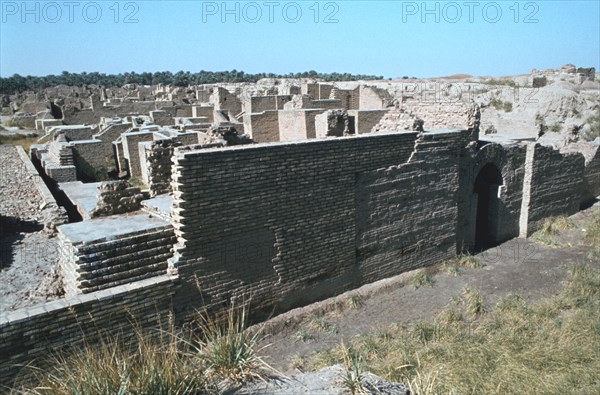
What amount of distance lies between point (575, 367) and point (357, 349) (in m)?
2.55

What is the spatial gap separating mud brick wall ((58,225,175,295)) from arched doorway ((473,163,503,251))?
25.3 feet

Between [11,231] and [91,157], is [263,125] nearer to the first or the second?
[91,157]

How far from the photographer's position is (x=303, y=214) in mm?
7059

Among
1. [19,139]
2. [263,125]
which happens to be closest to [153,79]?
[19,139]

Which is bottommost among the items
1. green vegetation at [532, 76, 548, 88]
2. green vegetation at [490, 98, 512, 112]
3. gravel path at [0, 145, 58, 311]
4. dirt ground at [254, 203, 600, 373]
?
dirt ground at [254, 203, 600, 373]

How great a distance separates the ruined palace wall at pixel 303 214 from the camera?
19.9 feet

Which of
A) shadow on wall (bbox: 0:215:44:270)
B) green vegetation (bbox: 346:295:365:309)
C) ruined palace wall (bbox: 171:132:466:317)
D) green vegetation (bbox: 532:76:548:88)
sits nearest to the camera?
ruined palace wall (bbox: 171:132:466:317)

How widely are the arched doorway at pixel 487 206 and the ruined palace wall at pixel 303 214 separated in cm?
225

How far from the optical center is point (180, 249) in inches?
233

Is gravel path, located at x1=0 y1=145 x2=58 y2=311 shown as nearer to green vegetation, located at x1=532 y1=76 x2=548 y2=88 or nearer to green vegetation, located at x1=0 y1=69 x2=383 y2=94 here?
green vegetation, located at x1=532 y1=76 x2=548 y2=88

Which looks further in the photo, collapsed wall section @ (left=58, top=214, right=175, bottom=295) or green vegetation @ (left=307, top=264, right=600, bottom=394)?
collapsed wall section @ (left=58, top=214, right=175, bottom=295)

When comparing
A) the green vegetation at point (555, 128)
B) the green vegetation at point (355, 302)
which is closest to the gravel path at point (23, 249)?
the green vegetation at point (355, 302)

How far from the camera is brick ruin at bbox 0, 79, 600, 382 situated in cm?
559

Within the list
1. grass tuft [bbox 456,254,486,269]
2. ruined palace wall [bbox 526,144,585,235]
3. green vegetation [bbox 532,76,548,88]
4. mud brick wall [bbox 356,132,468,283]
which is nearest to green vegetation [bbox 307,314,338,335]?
mud brick wall [bbox 356,132,468,283]
